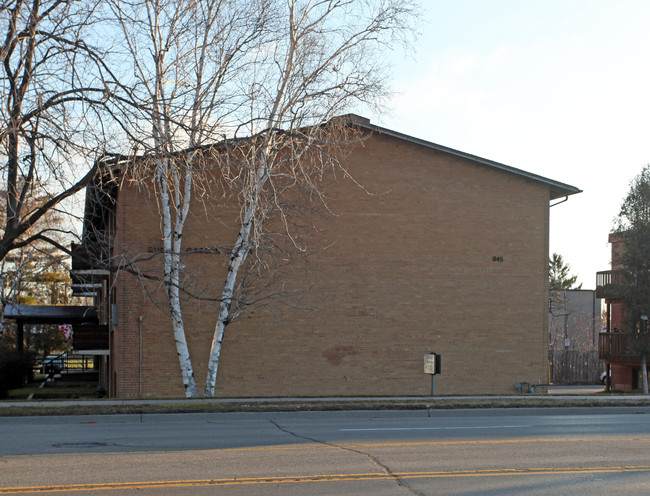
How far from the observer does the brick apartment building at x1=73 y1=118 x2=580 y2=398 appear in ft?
79.5

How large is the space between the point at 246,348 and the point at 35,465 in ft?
50.4

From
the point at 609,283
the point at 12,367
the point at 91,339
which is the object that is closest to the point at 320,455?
the point at 91,339

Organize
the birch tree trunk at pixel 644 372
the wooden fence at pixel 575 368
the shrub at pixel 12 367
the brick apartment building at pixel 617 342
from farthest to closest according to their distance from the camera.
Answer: the wooden fence at pixel 575 368 → the brick apartment building at pixel 617 342 → the birch tree trunk at pixel 644 372 → the shrub at pixel 12 367

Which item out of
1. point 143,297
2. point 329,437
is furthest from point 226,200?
point 329,437

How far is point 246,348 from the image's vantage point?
24641 millimetres

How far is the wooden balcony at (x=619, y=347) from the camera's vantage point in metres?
36.8

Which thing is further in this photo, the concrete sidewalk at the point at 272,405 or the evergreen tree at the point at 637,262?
the evergreen tree at the point at 637,262

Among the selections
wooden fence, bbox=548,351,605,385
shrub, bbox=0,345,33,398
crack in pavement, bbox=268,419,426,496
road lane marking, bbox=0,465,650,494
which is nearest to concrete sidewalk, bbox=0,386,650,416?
crack in pavement, bbox=268,419,426,496

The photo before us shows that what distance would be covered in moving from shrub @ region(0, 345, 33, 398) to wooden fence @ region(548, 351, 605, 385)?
29.9 meters

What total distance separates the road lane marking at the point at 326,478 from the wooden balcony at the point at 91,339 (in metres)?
20.4

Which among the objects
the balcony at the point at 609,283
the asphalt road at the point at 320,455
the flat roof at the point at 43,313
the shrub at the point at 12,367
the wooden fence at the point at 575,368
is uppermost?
the balcony at the point at 609,283

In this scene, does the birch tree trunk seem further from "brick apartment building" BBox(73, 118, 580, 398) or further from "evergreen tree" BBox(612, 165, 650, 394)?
"brick apartment building" BBox(73, 118, 580, 398)

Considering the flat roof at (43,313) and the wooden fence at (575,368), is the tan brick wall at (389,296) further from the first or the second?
the wooden fence at (575,368)

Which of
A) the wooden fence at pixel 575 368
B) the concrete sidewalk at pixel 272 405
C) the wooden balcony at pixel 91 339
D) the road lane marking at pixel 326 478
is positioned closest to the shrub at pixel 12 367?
the wooden balcony at pixel 91 339
